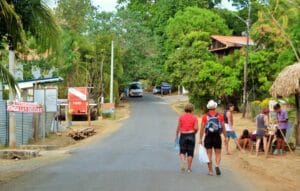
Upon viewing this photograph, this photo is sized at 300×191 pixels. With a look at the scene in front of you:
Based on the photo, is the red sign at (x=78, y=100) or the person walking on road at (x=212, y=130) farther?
the red sign at (x=78, y=100)

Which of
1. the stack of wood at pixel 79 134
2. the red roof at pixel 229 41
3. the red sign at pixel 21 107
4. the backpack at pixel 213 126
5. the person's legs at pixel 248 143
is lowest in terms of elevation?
the stack of wood at pixel 79 134

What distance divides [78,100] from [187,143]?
3126 centimetres

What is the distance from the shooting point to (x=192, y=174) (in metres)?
14.4

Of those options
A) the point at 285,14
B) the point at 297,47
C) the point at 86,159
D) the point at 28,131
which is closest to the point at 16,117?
the point at 28,131

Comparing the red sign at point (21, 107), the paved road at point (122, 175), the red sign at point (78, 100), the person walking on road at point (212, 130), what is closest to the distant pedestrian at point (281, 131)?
the paved road at point (122, 175)

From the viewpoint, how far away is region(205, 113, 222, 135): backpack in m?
14.0

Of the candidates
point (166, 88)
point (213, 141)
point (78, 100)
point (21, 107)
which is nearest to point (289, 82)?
point (213, 141)

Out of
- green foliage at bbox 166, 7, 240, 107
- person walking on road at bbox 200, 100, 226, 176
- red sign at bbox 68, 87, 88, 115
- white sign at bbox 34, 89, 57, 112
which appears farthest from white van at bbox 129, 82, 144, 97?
person walking on road at bbox 200, 100, 226, 176

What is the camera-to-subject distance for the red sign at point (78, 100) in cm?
4444

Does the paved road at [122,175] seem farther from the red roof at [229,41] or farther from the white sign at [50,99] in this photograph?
the red roof at [229,41]

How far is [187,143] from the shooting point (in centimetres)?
1468

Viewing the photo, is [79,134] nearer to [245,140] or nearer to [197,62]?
[245,140]

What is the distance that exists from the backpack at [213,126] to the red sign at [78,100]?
3073cm

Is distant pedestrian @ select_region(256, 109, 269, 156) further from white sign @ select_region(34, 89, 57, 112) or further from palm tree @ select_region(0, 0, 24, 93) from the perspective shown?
white sign @ select_region(34, 89, 57, 112)
